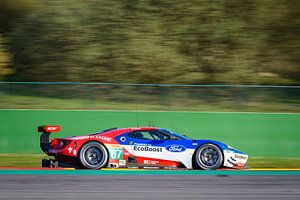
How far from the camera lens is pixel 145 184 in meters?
10.6

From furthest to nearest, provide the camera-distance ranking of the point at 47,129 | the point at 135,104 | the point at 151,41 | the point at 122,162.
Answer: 1. the point at 151,41
2. the point at 135,104
3. the point at 47,129
4. the point at 122,162

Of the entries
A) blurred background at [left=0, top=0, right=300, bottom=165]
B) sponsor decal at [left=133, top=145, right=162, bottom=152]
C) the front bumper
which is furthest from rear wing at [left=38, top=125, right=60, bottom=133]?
blurred background at [left=0, top=0, right=300, bottom=165]

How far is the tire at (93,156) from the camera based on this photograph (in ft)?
41.8

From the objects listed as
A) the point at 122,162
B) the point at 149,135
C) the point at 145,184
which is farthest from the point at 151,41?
the point at 145,184

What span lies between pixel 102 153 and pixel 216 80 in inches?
475

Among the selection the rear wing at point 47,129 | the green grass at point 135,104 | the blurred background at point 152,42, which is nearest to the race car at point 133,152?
the rear wing at point 47,129

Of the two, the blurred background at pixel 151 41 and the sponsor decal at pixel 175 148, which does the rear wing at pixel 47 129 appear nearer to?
the sponsor decal at pixel 175 148

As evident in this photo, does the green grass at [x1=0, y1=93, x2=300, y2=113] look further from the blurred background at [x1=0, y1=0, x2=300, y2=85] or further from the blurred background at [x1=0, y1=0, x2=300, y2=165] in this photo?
the blurred background at [x1=0, y1=0, x2=300, y2=85]

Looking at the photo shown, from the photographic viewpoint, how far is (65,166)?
504 inches

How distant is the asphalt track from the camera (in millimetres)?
9484

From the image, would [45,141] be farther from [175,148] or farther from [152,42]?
[152,42]

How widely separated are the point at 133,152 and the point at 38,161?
335 centimetres

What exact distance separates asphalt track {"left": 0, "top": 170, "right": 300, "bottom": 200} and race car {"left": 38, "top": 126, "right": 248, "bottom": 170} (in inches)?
9.3

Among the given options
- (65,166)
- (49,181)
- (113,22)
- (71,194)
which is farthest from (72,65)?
(71,194)
